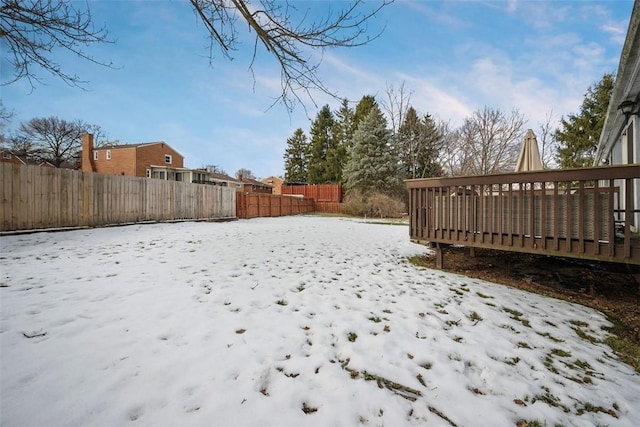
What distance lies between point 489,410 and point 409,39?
7.80 meters

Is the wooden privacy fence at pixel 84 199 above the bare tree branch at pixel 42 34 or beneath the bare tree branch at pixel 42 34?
beneath

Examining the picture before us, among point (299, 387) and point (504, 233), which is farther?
point (504, 233)

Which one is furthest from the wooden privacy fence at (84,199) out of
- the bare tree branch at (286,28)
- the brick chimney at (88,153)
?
Result: the brick chimney at (88,153)

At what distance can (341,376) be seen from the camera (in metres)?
1.94

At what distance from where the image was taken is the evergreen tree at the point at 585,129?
63.4 ft

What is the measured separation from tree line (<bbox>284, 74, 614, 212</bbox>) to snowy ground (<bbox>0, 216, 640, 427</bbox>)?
1625cm

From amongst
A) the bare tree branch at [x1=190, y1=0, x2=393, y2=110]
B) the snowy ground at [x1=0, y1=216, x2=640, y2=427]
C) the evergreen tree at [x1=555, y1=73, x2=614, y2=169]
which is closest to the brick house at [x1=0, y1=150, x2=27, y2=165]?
the snowy ground at [x1=0, y1=216, x2=640, y2=427]

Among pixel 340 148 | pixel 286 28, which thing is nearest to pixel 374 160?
pixel 340 148

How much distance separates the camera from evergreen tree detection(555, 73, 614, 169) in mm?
19331

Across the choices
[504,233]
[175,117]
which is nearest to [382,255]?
[504,233]

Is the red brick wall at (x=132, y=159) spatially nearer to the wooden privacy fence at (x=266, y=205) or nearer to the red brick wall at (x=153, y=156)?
the red brick wall at (x=153, y=156)

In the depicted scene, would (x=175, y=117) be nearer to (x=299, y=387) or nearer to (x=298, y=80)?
(x=298, y=80)

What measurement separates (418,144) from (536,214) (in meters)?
20.5

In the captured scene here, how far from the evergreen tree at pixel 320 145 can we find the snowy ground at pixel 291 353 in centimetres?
2896
